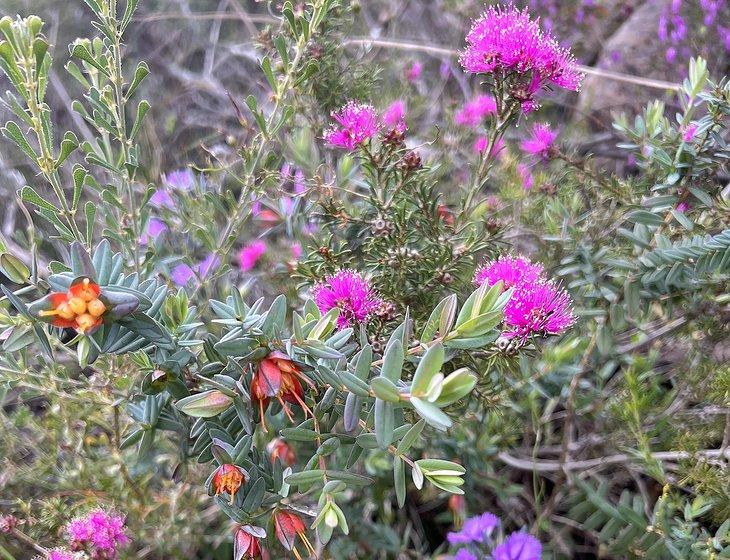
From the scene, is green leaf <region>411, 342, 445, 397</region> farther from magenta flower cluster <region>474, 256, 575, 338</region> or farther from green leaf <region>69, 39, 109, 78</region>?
green leaf <region>69, 39, 109, 78</region>

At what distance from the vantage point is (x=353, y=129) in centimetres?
103

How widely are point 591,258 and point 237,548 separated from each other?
0.77 meters

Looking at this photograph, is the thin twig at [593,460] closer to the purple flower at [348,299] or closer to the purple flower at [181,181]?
the purple flower at [348,299]

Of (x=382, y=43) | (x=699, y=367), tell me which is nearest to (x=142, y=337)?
(x=699, y=367)

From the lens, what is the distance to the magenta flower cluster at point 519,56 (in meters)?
0.94

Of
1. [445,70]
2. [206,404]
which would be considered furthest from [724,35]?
[206,404]

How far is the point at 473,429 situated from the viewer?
1477 millimetres

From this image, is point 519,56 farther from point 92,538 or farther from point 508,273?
point 92,538

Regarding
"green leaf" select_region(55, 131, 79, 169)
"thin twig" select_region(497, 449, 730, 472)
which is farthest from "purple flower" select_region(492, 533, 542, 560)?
"green leaf" select_region(55, 131, 79, 169)

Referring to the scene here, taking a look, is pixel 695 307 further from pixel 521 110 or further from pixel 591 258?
pixel 521 110

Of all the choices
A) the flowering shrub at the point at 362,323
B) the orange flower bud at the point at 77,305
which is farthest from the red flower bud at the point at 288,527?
the orange flower bud at the point at 77,305

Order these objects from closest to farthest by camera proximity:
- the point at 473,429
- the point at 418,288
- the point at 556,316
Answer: the point at 556,316
the point at 418,288
the point at 473,429

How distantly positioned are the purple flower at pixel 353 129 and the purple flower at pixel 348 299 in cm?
23

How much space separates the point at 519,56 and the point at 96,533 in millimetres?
993
